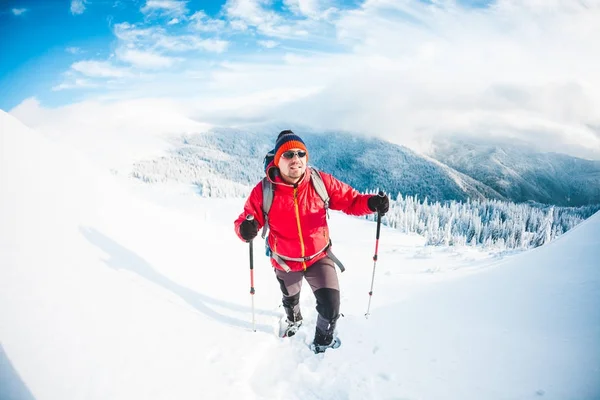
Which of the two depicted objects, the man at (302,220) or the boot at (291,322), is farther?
the boot at (291,322)

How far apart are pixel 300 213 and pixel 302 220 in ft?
0.40

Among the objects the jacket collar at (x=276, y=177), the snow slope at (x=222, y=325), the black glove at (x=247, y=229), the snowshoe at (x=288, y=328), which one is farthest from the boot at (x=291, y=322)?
the jacket collar at (x=276, y=177)

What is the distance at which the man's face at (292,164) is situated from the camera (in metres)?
4.02

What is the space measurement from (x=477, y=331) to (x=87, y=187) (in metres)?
8.62

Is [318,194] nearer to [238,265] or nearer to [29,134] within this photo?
[238,265]

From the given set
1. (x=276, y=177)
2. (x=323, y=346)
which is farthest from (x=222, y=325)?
(x=276, y=177)

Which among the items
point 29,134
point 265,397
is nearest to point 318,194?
point 265,397

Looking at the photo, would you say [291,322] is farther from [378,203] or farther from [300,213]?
[378,203]

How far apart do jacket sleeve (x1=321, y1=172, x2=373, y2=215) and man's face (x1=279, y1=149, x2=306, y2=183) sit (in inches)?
19.4

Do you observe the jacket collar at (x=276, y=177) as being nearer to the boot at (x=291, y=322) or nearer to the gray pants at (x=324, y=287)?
the gray pants at (x=324, y=287)

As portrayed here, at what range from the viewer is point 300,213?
13.6 ft

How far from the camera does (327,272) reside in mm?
4230

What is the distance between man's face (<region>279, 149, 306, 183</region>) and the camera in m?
4.02

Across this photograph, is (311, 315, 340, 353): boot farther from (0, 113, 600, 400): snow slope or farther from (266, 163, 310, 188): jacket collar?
(266, 163, 310, 188): jacket collar
